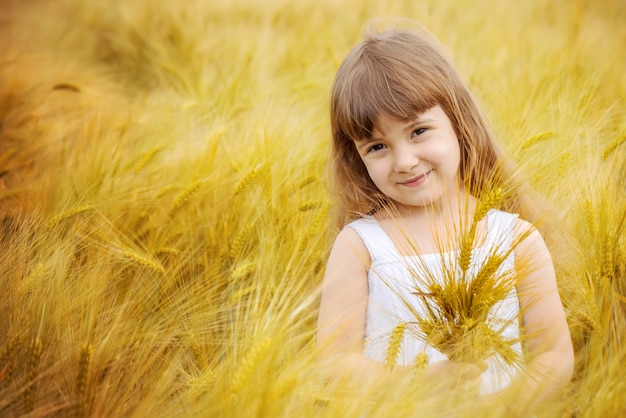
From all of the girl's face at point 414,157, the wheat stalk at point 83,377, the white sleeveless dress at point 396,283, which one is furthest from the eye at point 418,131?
the wheat stalk at point 83,377

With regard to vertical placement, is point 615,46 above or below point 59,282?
above

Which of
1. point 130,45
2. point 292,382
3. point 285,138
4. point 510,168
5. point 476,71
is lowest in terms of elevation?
point 292,382

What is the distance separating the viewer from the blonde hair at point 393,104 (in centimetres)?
116

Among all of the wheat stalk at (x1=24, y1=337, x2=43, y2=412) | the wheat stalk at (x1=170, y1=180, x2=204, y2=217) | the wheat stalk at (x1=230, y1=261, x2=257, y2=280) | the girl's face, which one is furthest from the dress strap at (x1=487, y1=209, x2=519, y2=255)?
the wheat stalk at (x1=24, y1=337, x2=43, y2=412)

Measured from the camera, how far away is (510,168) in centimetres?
129

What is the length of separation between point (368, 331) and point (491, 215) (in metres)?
0.38

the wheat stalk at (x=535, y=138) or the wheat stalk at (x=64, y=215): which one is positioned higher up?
the wheat stalk at (x=535, y=138)

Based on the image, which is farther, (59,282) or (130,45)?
(130,45)

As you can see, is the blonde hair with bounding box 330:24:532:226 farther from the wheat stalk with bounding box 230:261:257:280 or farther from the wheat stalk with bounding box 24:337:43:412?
the wheat stalk with bounding box 24:337:43:412

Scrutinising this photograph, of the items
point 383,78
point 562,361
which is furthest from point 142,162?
point 562,361

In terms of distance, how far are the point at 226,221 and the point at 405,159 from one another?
0.53m

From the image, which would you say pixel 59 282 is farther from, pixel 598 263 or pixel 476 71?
pixel 476 71

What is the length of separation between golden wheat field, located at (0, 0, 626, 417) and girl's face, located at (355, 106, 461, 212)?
0.75 ft

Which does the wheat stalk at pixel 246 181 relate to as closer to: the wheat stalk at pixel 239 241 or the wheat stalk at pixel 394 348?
the wheat stalk at pixel 239 241
